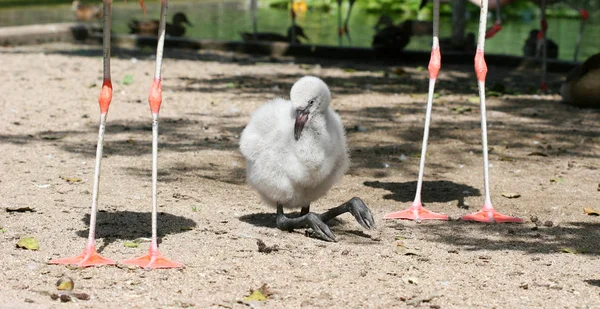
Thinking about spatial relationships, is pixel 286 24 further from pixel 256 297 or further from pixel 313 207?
pixel 256 297

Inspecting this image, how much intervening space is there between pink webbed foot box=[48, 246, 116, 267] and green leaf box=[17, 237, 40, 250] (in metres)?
0.28

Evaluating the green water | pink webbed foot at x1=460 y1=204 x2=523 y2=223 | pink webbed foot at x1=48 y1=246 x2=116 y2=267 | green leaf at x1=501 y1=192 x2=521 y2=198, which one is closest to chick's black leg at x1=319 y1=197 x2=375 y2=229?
pink webbed foot at x1=460 y1=204 x2=523 y2=223

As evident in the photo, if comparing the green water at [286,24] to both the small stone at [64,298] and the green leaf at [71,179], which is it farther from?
the small stone at [64,298]

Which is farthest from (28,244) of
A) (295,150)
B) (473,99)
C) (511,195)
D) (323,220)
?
(473,99)

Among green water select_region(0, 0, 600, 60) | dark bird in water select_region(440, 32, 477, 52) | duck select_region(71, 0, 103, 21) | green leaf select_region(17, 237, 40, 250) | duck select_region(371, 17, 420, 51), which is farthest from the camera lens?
duck select_region(71, 0, 103, 21)

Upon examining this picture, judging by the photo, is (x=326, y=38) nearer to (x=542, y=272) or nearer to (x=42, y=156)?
(x=42, y=156)

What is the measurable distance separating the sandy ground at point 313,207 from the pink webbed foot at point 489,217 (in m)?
0.06

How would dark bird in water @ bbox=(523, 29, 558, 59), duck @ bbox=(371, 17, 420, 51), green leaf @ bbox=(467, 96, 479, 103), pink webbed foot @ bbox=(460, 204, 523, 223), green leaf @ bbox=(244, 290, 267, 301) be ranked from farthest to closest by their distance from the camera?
dark bird in water @ bbox=(523, 29, 558, 59) → duck @ bbox=(371, 17, 420, 51) → green leaf @ bbox=(467, 96, 479, 103) → pink webbed foot @ bbox=(460, 204, 523, 223) → green leaf @ bbox=(244, 290, 267, 301)

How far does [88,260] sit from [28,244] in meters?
0.49

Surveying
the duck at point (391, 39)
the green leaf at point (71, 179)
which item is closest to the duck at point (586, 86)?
the duck at point (391, 39)

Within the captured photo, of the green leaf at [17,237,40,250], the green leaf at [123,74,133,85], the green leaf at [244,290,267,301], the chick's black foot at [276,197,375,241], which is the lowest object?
the green leaf at [17,237,40,250]

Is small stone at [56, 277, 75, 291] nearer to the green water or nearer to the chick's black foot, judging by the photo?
the chick's black foot

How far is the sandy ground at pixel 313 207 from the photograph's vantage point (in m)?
4.71

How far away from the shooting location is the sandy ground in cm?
471
